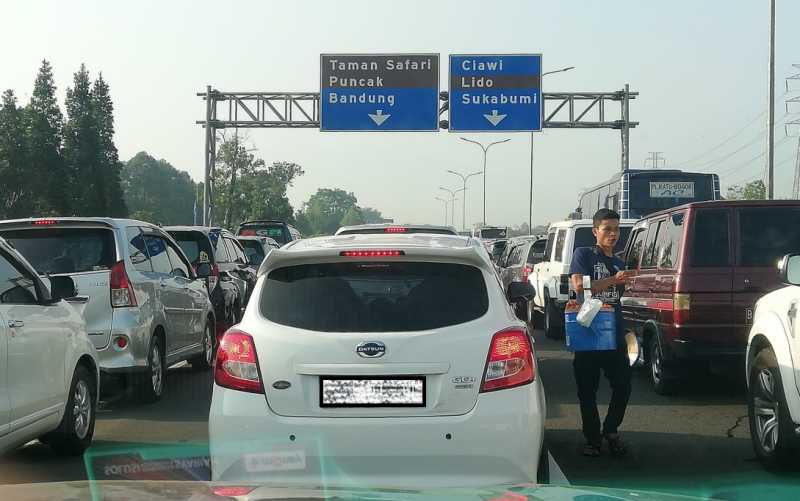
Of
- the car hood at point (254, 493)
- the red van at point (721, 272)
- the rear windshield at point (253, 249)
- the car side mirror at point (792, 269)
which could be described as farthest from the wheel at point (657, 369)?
the rear windshield at point (253, 249)

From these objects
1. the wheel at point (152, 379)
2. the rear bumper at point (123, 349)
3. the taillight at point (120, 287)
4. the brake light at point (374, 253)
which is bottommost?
the wheel at point (152, 379)

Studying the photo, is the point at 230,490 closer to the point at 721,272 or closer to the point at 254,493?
the point at 254,493

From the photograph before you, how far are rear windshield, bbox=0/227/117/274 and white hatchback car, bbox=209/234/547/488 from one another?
14.8ft

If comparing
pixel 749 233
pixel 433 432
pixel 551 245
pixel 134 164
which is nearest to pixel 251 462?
pixel 433 432

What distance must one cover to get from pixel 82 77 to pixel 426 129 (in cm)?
8756

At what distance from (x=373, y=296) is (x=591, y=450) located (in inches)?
106

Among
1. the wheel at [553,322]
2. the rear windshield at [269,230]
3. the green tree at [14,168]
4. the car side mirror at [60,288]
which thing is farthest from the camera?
the green tree at [14,168]

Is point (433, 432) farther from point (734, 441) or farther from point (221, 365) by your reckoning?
point (734, 441)

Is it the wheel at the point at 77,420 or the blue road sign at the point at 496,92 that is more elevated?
the blue road sign at the point at 496,92

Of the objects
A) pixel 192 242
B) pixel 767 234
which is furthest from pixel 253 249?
pixel 767 234

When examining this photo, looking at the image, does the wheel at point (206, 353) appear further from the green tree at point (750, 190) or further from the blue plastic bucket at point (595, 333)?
the green tree at point (750, 190)

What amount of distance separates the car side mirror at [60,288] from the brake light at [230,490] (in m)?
4.17

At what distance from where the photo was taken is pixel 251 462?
4.57m

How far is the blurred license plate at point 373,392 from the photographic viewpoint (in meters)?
4.61
